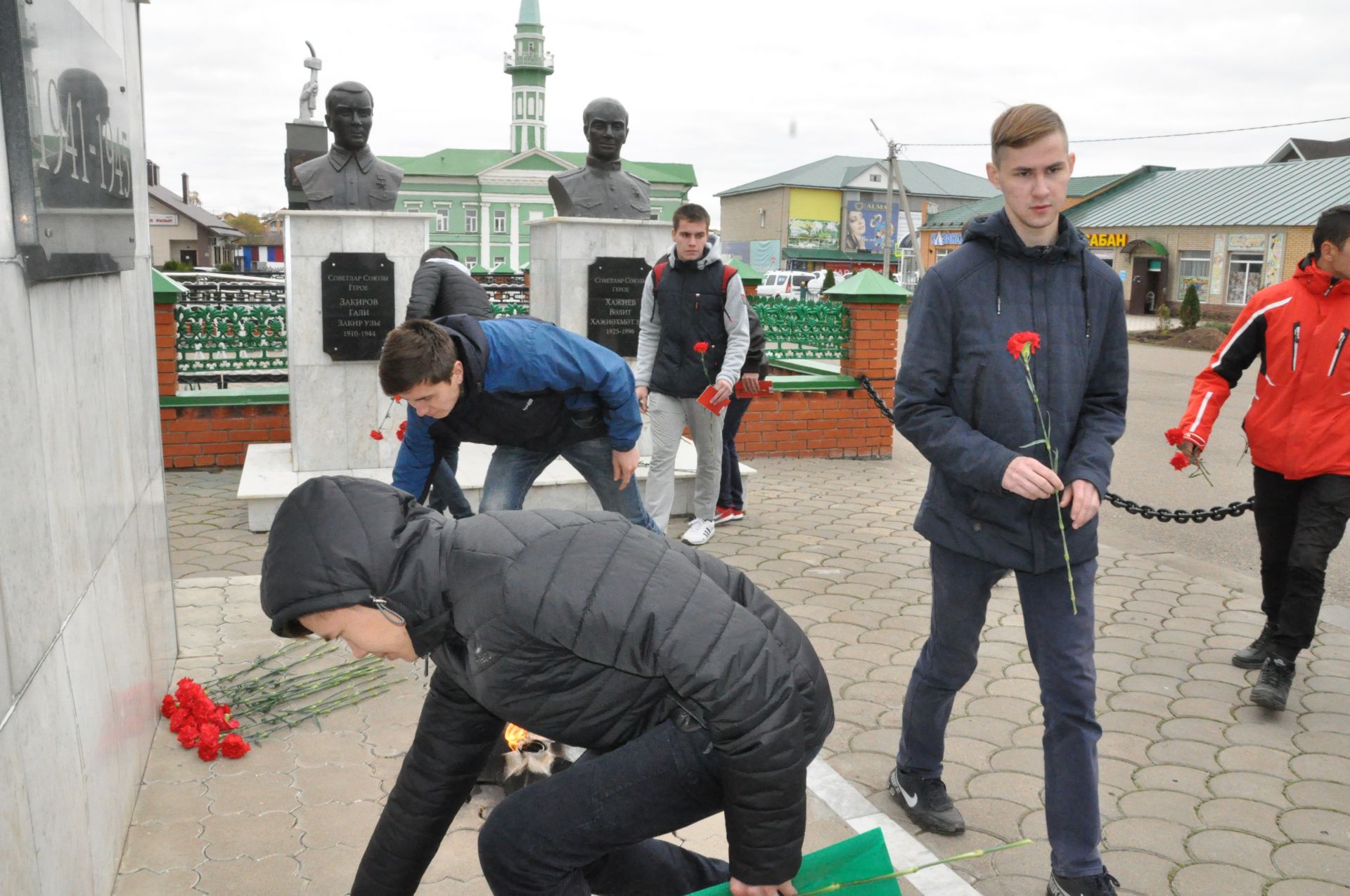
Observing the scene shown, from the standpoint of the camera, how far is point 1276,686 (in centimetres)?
427

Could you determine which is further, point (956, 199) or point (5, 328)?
point (956, 199)

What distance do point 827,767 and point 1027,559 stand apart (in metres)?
1.29

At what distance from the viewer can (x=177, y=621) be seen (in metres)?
5.18

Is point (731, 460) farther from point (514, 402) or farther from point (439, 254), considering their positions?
point (514, 402)

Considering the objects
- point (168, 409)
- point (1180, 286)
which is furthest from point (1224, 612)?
point (1180, 286)

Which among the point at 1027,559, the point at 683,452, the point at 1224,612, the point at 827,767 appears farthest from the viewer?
the point at 683,452

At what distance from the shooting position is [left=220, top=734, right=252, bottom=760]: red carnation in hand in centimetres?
383

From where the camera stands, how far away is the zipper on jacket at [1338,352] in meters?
4.18

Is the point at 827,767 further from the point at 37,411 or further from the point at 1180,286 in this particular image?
the point at 1180,286

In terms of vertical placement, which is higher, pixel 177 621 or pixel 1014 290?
pixel 1014 290

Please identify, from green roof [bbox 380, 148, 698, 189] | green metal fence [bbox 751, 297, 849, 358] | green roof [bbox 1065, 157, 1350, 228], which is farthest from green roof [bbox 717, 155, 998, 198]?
green metal fence [bbox 751, 297, 849, 358]

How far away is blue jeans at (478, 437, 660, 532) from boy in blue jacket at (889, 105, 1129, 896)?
1912mm

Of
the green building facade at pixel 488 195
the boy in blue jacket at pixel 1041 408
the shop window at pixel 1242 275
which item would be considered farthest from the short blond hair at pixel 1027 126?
the green building facade at pixel 488 195

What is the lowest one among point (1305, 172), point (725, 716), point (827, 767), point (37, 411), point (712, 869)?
point (827, 767)
